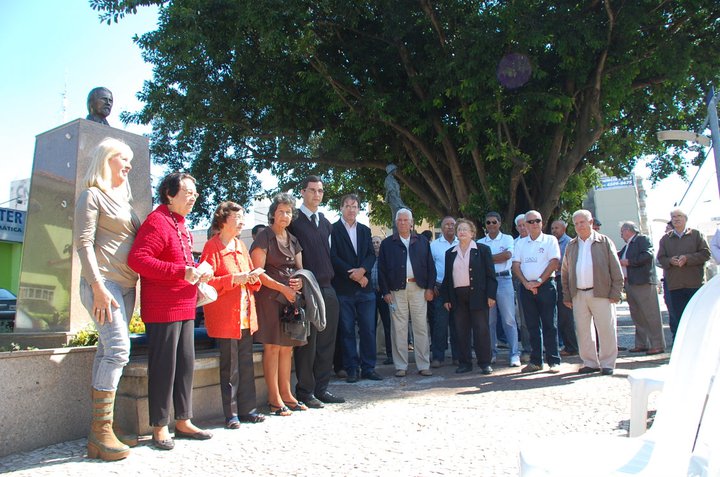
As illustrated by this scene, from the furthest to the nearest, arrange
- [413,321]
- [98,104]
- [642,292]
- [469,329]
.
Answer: [642,292] < [469,329] < [413,321] < [98,104]

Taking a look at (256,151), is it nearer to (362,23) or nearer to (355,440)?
(362,23)

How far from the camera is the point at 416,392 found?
572 cm

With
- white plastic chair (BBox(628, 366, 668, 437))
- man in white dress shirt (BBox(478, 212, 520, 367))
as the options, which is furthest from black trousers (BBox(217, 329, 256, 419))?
man in white dress shirt (BBox(478, 212, 520, 367))

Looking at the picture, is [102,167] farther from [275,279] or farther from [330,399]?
[330,399]

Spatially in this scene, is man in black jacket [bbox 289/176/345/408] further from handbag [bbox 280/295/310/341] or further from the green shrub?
the green shrub

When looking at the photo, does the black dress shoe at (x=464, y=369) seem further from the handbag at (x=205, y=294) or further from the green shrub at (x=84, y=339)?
the green shrub at (x=84, y=339)

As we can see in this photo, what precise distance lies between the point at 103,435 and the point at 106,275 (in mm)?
1033

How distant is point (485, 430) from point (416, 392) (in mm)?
1597

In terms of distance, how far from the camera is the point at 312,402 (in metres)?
5.16

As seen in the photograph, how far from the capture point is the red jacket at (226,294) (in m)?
4.51

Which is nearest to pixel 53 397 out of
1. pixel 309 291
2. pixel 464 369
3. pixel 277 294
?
pixel 277 294

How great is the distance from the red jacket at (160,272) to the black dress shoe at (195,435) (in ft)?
2.71

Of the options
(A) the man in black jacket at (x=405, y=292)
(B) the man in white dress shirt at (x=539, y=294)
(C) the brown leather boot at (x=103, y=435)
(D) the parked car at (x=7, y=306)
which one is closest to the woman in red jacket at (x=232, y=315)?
(C) the brown leather boot at (x=103, y=435)

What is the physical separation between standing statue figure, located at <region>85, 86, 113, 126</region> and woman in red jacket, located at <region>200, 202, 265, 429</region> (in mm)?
1543
